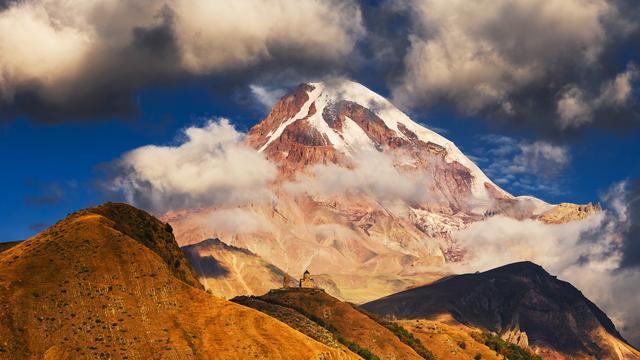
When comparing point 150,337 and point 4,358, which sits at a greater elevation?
point 150,337

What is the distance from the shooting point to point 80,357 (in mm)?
181625

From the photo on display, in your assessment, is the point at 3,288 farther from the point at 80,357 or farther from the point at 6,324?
the point at 80,357

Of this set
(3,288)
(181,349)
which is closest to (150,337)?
(181,349)

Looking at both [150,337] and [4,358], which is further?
[150,337]

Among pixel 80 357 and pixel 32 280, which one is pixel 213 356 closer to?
pixel 80 357

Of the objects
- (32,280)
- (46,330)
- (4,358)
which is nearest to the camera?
(4,358)

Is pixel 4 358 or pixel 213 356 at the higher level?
pixel 213 356

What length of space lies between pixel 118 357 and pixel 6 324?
27.2m

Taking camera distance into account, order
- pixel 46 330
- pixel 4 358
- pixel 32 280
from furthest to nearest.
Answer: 1. pixel 32 280
2. pixel 46 330
3. pixel 4 358

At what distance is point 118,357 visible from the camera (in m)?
184

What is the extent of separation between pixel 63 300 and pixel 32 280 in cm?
1024

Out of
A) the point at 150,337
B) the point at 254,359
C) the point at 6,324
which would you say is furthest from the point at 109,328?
the point at 254,359

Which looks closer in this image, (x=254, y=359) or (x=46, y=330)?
(x=46, y=330)

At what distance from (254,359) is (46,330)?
50990mm
